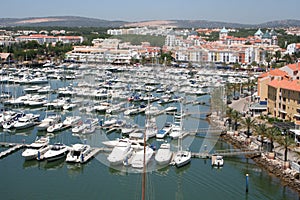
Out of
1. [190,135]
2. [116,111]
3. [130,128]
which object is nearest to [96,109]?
[116,111]

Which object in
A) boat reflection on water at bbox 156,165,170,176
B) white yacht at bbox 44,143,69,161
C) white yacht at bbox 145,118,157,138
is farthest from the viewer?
white yacht at bbox 145,118,157,138

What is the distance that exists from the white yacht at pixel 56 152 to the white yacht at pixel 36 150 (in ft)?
0.46

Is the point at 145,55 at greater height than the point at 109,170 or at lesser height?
greater

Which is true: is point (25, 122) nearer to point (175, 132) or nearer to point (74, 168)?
point (74, 168)

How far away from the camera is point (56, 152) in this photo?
283 inches

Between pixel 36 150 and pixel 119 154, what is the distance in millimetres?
1516

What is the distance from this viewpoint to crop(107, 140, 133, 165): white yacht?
682cm

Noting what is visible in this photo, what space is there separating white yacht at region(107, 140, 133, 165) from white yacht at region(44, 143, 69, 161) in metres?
0.87

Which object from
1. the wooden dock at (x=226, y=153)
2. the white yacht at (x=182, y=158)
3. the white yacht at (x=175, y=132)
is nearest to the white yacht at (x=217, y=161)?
the wooden dock at (x=226, y=153)

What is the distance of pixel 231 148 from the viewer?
310 inches

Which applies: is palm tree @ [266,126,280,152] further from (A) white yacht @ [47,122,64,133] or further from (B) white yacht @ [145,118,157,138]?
(A) white yacht @ [47,122,64,133]

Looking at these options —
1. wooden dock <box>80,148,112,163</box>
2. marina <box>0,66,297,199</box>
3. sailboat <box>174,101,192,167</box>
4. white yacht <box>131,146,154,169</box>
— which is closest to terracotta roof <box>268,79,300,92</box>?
marina <box>0,66,297,199</box>

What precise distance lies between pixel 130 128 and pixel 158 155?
2.16 m

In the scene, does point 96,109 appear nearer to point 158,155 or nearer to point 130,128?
point 130,128
